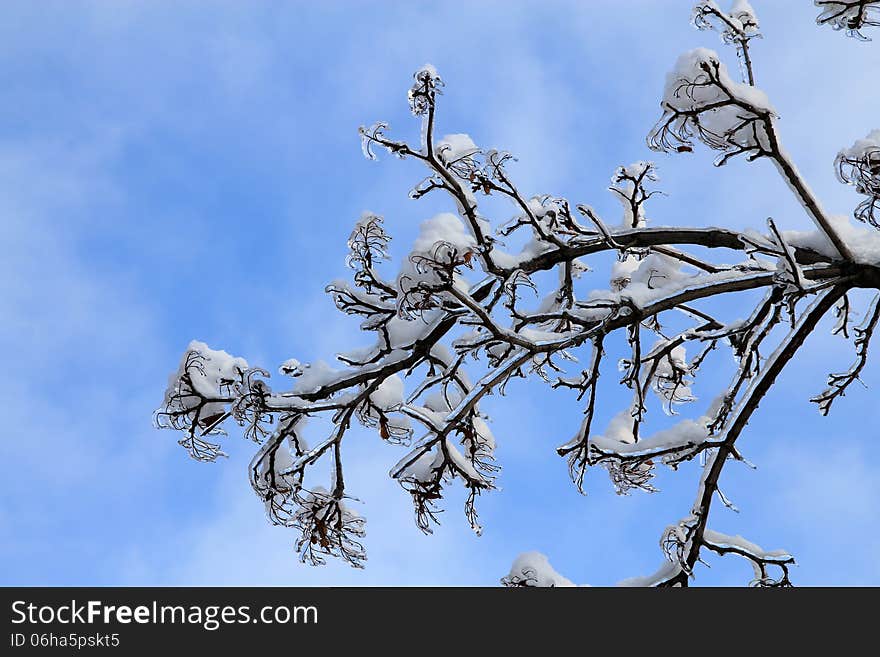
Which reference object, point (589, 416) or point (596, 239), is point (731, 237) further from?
point (589, 416)

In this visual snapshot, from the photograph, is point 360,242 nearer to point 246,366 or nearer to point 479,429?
point 246,366

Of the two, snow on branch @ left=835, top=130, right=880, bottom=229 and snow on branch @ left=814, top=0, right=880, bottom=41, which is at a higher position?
snow on branch @ left=814, top=0, right=880, bottom=41

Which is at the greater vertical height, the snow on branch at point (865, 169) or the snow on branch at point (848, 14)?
the snow on branch at point (848, 14)

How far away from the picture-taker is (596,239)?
23.7 feet
